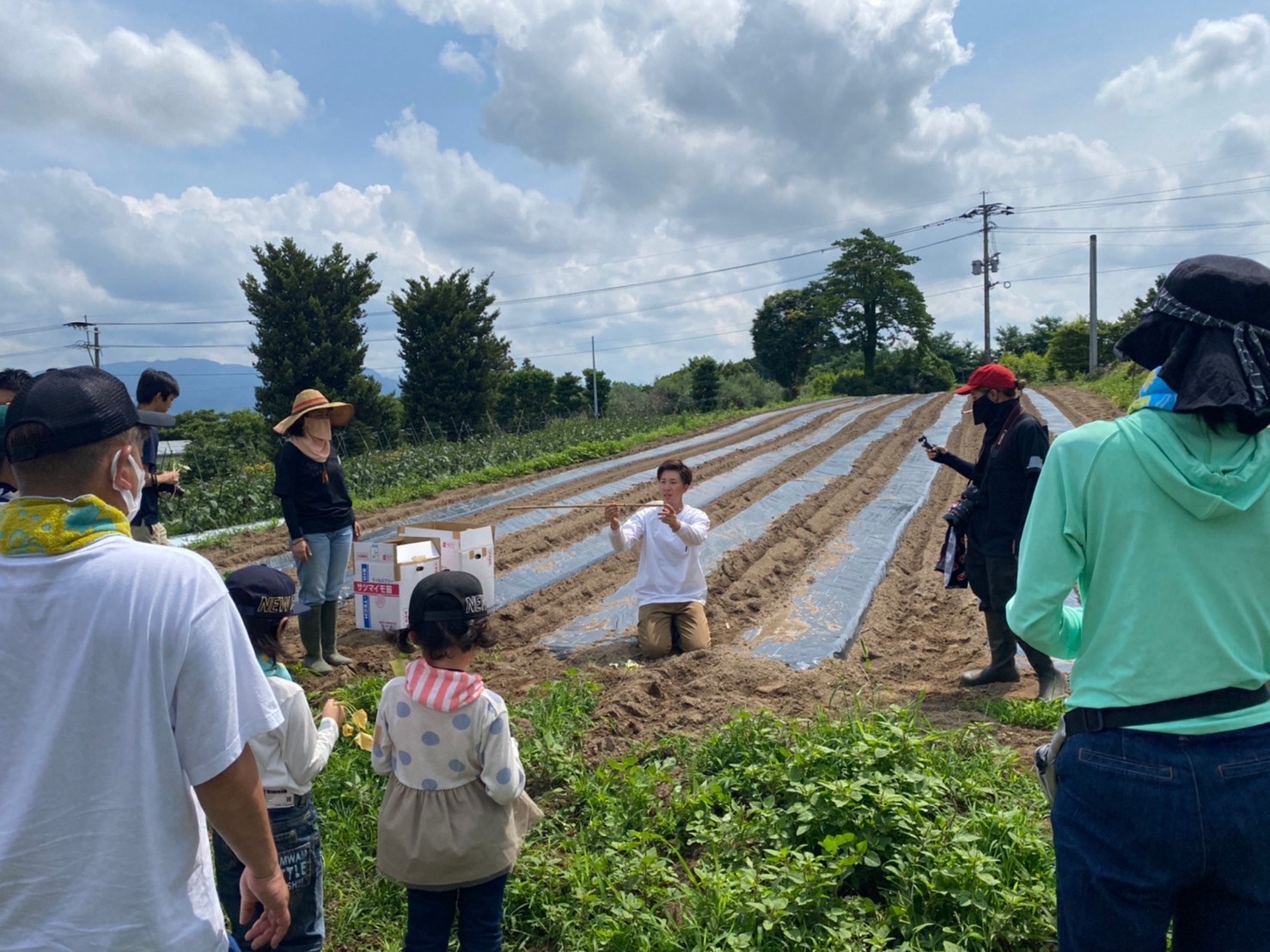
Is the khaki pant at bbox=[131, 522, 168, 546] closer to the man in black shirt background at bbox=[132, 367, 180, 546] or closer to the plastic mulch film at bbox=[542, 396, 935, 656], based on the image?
the man in black shirt background at bbox=[132, 367, 180, 546]

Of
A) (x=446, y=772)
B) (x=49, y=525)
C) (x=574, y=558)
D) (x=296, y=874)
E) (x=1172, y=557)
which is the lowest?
(x=574, y=558)

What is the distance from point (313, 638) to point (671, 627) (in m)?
2.28

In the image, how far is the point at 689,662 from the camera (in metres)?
5.17

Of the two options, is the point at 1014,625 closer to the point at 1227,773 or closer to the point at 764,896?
the point at 1227,773

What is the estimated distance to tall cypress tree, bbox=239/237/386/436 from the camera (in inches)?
938

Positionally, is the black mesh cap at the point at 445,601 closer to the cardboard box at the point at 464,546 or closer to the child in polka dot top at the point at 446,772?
the child in polka dot top at the point at 446,772

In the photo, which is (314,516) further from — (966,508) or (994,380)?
(994,380)

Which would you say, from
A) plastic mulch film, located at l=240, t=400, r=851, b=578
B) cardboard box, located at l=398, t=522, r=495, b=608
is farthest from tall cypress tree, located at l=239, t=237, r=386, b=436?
cardboard box, located at l=398, t=522, r=495, b=608

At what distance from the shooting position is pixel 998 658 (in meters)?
4.86

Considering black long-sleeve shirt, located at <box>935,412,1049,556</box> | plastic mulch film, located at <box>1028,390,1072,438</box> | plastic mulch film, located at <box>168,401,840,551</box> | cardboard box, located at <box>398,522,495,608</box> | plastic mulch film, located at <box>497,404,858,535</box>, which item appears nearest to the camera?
black long-sleeve shirt, located at <box>935,412,1049,556</box>

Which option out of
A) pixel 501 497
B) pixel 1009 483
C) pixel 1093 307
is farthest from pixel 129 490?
pixel 1093 307

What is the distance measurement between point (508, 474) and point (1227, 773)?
41.2 ft

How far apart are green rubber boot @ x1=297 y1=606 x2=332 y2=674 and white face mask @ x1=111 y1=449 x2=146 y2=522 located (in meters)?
3.93

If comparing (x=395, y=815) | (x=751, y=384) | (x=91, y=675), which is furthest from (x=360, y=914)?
(x=751, y=384)
